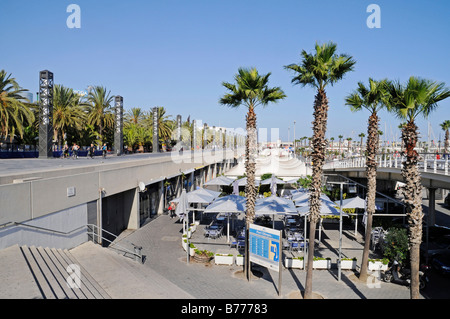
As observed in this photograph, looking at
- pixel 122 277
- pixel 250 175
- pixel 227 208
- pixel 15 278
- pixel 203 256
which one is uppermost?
pixel 250 175

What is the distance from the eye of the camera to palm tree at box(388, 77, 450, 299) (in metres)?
9.51

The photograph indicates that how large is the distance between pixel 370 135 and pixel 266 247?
715 centimetres

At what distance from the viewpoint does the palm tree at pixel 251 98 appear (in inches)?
551

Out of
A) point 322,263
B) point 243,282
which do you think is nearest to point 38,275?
point 243,282

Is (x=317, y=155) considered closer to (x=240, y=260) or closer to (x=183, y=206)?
(x=240, y=260)

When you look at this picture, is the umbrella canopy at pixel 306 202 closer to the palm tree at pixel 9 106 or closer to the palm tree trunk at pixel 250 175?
the palm tree trunk at pixel 250 175

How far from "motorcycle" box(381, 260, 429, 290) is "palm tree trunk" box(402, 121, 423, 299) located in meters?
4.04

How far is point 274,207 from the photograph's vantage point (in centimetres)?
1792

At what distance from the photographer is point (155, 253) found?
16.6 meters

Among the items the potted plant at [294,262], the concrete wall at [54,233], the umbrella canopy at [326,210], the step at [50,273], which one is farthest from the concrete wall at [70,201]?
the umbrella canopy at [326,210]

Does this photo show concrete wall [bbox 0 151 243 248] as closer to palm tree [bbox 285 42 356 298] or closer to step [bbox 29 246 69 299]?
step [bbox 29 246 69 299]

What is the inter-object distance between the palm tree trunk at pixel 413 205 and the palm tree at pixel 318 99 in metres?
2.79
